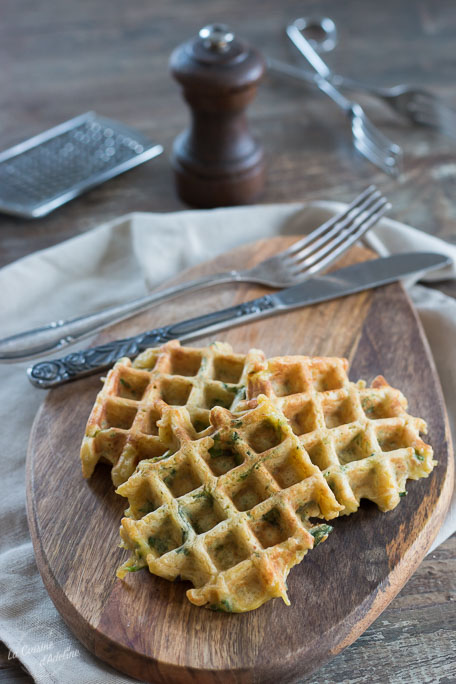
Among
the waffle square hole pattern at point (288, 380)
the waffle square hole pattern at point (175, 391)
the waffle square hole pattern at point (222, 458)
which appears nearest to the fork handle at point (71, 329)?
the waffle square hole pattern at point (175, 391)

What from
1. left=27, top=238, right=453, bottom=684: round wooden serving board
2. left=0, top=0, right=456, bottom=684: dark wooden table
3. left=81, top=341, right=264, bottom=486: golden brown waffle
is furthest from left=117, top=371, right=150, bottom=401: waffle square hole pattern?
left=0, top=0, right=456, bottom=684: dark wooden table

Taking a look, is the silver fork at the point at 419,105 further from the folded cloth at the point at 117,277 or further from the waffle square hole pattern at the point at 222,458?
the waffle square hole pattern at the point at 222,458

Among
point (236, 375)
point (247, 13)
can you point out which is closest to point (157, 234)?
point (236, 375)

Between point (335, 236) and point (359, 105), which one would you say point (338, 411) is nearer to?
point (335, 236)

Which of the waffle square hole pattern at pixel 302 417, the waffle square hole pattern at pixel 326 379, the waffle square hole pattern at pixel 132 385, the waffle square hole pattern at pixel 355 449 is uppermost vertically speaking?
the waffle square hole pattern at pixel 132 385

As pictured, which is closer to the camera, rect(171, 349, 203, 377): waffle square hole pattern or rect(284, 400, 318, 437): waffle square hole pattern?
rect(284, 400, 318, 437): waffle square hole pattern

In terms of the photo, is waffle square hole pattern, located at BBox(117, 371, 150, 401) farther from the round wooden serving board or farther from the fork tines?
the fork tines
